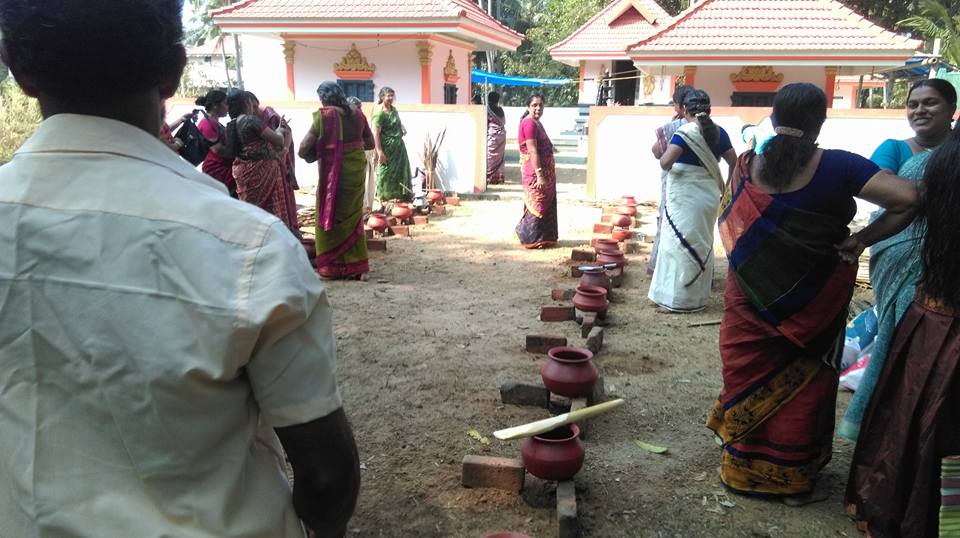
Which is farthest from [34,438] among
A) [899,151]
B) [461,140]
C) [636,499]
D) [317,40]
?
[317,40]

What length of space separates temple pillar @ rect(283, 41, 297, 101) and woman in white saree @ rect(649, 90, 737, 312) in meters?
11.2

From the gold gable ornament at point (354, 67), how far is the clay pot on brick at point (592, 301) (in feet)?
34.8

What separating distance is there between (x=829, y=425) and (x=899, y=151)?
153cm

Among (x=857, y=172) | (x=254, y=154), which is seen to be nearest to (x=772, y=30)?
(x=254, y=154)

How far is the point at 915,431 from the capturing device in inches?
95.3

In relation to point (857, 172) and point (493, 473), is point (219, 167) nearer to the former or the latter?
point (493, 473)

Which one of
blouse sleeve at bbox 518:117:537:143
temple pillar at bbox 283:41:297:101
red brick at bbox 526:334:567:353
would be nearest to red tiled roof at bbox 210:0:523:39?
temple pillar at bbox 283:41:297:101

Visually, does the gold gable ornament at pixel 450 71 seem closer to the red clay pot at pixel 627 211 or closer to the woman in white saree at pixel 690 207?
the red clay pot at pixel 627 211

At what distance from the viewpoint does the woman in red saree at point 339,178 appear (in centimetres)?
617

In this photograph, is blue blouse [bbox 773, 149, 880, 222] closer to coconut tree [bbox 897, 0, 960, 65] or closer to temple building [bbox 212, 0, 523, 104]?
temple building [bbox 212, 0, 523, 104]

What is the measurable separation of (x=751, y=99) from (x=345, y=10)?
8.27m

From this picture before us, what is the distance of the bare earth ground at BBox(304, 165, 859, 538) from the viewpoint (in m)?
2.86

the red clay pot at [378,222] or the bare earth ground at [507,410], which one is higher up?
the red clay pot at [378,222]

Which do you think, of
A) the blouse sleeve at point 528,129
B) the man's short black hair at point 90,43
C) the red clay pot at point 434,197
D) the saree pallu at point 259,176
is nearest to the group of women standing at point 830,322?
the man's short black hair at point 90,43
